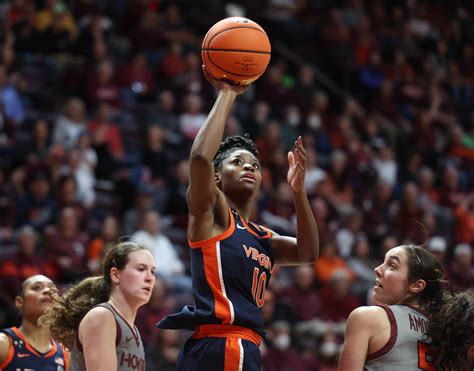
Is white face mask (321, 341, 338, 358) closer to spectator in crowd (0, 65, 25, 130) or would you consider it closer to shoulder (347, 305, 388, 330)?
spectator in crowd (0, 65, 25, 130)

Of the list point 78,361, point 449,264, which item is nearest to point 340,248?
point 449,264

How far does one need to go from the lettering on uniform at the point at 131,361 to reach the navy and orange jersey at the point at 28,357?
1.03 m

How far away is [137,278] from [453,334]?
5.50 feet

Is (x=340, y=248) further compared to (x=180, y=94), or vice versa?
(x=180, y=94)

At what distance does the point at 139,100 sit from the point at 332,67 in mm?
4709

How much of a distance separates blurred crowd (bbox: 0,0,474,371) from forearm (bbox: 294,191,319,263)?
3.74 metres

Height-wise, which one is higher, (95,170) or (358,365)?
(95,170)

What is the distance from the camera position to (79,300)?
4973 millimetres

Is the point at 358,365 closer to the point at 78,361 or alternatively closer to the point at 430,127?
the point at 78,361

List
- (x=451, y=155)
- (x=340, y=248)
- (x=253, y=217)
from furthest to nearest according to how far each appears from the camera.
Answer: (x=451, y=155)
(x=340, y=248)
(x=253, y=217)

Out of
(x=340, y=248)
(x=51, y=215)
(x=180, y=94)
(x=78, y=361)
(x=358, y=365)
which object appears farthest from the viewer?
(x=180, y=94)

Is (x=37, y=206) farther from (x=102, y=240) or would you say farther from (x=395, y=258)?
(x=395, y=258)

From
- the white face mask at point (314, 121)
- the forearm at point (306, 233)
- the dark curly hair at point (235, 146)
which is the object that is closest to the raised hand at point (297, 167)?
the forearm at point (306, 233)

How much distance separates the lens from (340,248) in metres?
12.1
